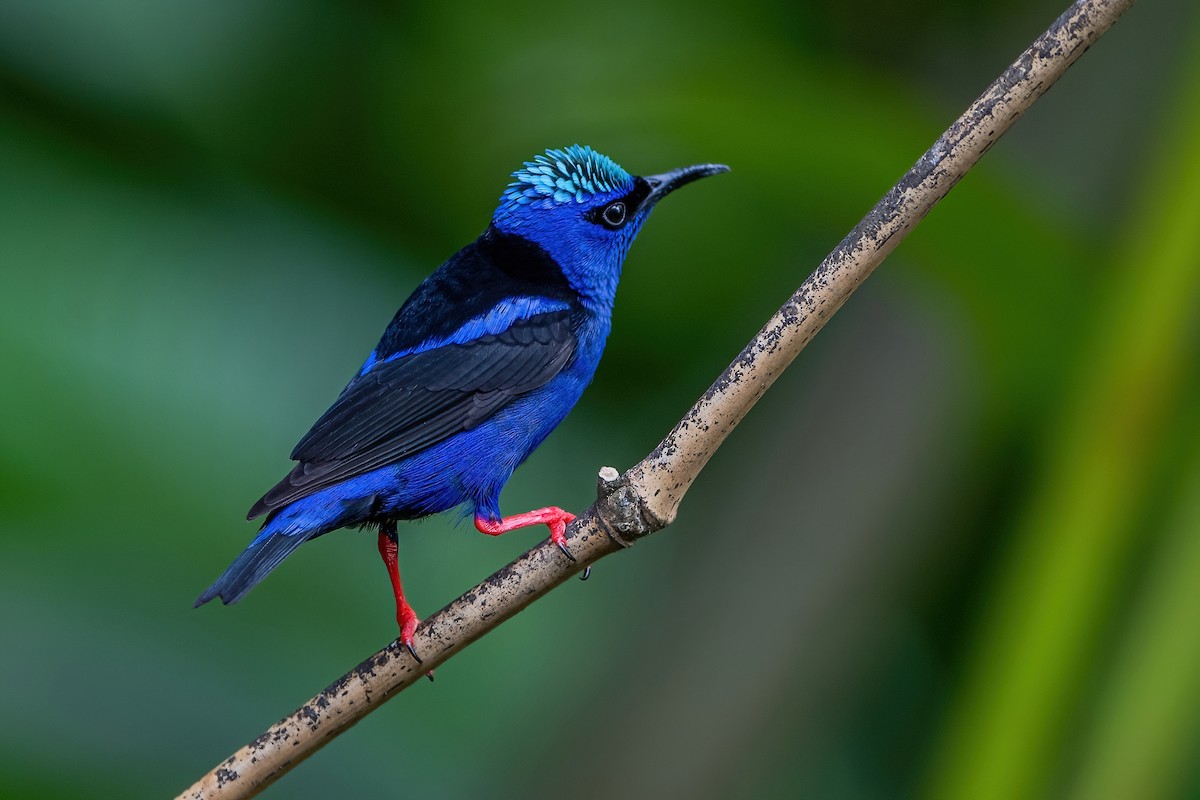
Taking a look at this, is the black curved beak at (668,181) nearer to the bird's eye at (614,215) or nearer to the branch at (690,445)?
the bird's eye at (614,215)

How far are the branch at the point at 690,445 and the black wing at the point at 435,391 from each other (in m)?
0.62

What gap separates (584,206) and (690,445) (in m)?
1.12

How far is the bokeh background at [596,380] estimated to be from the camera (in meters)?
3.14

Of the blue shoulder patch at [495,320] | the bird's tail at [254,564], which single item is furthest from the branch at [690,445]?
the blue shoulder patch at [495,320]

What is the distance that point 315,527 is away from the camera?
2.47 m

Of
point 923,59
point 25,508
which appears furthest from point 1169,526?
point 25,508

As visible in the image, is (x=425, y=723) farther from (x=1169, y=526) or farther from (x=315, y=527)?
(x=1169, y=526)

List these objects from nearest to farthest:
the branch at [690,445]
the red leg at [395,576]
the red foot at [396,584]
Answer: the branch at [690,445], the red foot at [396,584], the red leg at [395,576]

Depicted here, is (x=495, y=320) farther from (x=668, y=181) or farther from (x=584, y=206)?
(x=668, y=181)

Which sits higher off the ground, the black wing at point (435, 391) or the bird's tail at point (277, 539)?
the black wing at point (435, 391)

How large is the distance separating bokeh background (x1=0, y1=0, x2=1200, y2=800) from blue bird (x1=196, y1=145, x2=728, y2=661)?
295 millimetres

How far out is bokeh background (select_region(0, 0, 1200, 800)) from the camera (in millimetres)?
3143

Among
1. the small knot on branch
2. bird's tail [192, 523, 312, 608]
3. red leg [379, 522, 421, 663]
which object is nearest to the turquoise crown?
red leg [379, 522, 421, 663]

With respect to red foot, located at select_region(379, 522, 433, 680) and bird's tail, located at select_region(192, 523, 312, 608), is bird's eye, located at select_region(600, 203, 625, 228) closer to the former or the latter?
red foot, located at select_region(379, 522, 433, 680)
